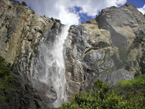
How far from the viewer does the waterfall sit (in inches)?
972

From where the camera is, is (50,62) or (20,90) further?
(50,62)

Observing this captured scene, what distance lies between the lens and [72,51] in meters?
35.5

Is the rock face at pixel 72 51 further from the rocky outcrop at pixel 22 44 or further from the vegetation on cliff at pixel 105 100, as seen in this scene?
the vegetation on cliff at pixel 105 100

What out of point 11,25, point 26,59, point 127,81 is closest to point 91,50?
point 127,81

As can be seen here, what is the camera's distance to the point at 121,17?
50469mm

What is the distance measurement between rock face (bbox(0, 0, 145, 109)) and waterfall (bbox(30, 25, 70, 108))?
14.1 inches

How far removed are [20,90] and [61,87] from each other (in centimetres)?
927

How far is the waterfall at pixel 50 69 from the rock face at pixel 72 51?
36cm

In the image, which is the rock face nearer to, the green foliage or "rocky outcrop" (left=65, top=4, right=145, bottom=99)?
"rocky outcrop" (left=65, top=4, right=145, bottom=99)

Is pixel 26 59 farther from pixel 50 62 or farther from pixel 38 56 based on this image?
pixel 50 62

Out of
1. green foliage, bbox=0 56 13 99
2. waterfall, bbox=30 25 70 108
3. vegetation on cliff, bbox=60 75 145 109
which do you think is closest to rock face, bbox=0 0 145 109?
waterfall, bbox=30 25 70 108

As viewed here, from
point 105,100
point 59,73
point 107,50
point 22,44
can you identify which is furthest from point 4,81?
point 107,50

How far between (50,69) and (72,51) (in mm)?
9719

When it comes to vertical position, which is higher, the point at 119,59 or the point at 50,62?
the point at 119,59
